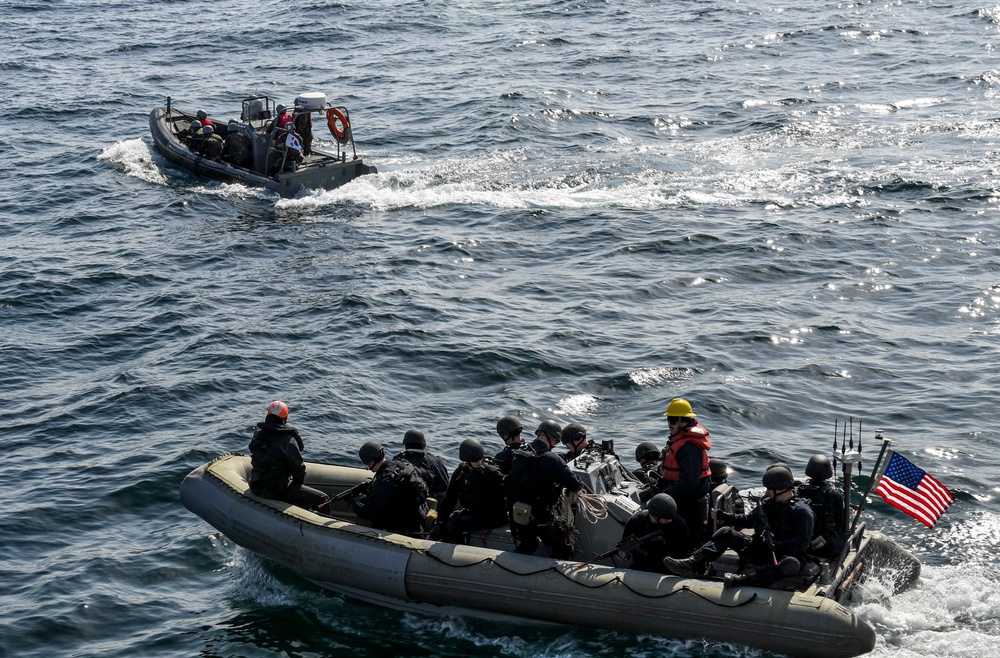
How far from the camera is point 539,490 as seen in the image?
1285 cm

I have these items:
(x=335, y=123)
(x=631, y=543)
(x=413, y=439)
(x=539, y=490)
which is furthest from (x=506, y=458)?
(x=335, y=123)

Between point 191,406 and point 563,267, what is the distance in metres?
8.35

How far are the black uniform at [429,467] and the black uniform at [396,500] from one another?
30cm

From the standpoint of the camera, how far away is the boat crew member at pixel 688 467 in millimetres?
12641

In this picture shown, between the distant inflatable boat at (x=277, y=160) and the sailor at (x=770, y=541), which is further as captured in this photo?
the distant inflatable boat at (x=277, y=160)

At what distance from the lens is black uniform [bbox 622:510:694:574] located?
12.6m

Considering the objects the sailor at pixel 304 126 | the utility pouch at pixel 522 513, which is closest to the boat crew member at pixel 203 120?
the sailor at pixel 304 126

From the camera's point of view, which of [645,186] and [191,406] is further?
[645,186]

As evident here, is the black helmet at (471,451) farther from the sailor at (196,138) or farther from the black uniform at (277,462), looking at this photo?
the sailor at (196,138)

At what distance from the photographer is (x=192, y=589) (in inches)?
571

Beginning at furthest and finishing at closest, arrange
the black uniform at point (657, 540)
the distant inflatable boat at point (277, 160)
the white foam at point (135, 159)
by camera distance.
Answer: the white foam at point (135, 159) < the distant inflatable boat at point (277, 160) < the black uniform at point (657, 540)

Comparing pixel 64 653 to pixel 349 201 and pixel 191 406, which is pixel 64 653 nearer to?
pixel 191 406

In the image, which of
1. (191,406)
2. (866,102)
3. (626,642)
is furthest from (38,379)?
(866,102)

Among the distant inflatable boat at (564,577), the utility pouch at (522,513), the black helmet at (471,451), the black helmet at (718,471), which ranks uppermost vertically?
the black helmet at (471,451)
